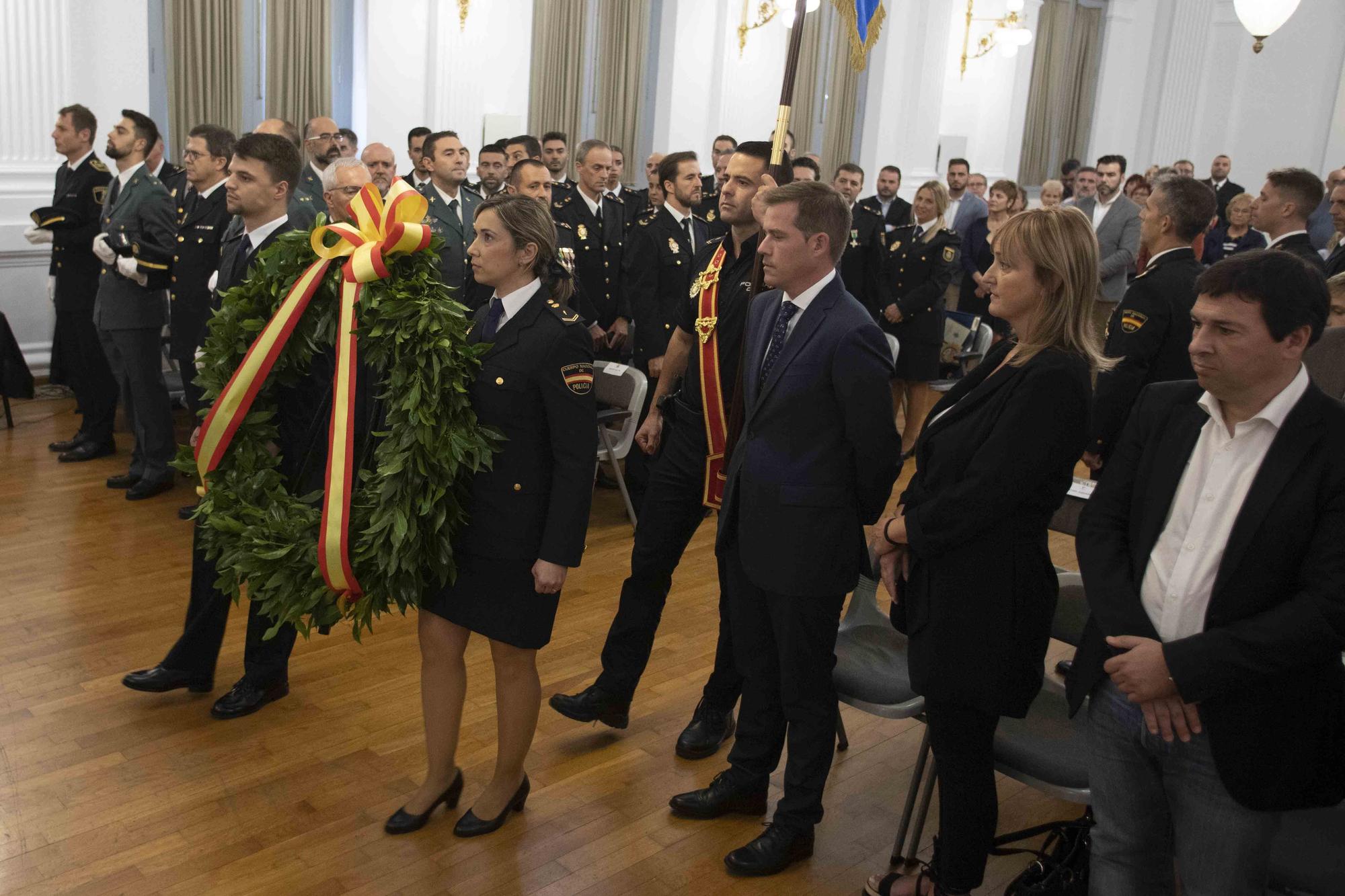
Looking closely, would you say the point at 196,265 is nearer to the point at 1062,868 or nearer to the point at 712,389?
the point at 712,389

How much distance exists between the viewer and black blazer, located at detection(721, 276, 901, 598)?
8.26 ft

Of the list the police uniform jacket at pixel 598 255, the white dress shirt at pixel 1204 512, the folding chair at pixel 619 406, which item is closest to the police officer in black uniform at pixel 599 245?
the police uniform jacket at pixel 598 255

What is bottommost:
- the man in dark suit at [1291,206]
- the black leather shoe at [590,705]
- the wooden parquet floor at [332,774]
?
the wooden parquet floor at [332,774]

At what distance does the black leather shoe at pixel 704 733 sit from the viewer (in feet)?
10.6

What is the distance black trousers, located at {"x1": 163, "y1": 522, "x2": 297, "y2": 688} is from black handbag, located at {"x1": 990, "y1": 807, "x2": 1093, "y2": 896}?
6.69 feet

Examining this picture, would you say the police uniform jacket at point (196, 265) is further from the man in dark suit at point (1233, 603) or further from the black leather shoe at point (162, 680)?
the man in dark suit at point (1233, 603)

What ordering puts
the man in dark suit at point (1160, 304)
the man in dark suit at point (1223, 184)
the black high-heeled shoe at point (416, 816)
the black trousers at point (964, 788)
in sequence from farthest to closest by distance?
the man in dark suit at point (1223, 184)
the man in dark suit at point (1160, 304)
the black high-heeled shoe at point (416, 816)
the black trousers at point (964, 788)

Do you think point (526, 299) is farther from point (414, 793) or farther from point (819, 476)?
point (414, 793)

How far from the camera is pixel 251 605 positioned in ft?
10.5

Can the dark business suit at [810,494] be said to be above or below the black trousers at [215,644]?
above

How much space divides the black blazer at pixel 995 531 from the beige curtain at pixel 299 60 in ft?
23.7

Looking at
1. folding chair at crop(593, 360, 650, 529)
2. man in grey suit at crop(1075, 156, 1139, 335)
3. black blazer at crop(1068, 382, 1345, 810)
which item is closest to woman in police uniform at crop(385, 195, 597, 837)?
black blazer at crop(1068, 382, 1345, 810)

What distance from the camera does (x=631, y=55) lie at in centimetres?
1051

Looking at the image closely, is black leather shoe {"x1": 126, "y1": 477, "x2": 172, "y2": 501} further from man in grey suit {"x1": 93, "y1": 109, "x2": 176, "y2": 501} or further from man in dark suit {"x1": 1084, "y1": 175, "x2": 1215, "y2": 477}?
man in dark suit {"x1": 1084, "y1": 175, "x2": 1215, "y2": 477}
